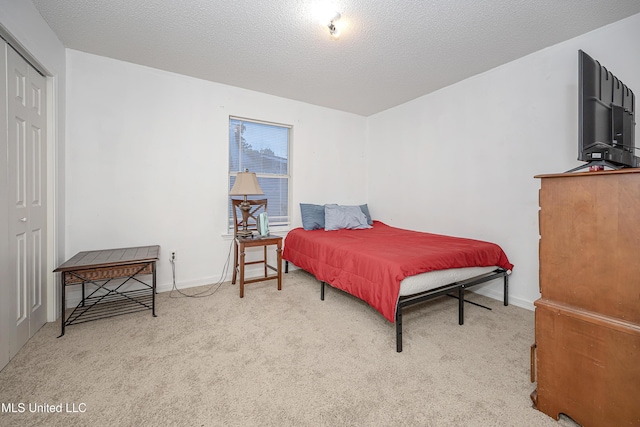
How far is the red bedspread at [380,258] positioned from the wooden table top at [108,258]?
5.08 ft

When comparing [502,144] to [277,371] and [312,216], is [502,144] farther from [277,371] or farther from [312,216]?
[277,371]

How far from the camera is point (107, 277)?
7.16 ft

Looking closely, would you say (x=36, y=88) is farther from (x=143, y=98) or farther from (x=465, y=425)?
(x=465, y=425)

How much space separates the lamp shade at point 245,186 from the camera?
3076 mm

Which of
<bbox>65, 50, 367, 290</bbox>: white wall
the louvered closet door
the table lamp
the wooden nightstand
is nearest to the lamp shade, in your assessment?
the table lamp

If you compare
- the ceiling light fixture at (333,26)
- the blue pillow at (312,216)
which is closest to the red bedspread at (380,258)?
the blue pillow at (312,216)

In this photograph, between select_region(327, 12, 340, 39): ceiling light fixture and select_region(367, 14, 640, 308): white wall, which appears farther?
select_region(367, 14, 640, 308): white wall

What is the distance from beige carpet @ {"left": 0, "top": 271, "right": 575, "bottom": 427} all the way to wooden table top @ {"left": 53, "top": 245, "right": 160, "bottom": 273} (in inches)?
20.9

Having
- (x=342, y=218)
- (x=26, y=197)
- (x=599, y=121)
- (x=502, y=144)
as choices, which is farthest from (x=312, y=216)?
(x=599, y=121)

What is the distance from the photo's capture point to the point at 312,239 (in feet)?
10.2

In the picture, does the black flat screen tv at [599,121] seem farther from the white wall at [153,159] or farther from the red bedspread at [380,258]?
the white wall at [153,159]

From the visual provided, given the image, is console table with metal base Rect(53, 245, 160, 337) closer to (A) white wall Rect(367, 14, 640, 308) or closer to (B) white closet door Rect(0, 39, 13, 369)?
(B) white closet door Rect(0, 39, 13, 369)

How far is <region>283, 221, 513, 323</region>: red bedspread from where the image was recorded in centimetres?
201

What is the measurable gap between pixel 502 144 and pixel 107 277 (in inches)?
155
